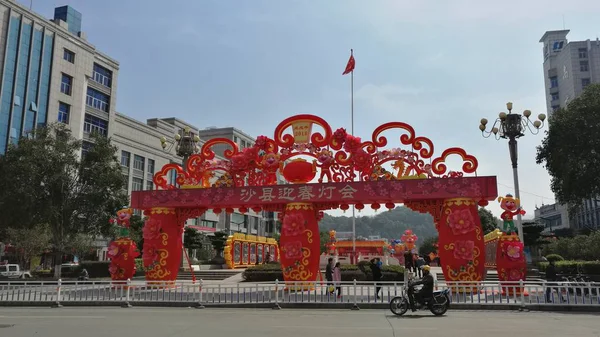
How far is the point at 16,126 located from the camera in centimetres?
3497

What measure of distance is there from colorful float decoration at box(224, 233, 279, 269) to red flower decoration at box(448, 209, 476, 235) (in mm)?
18902

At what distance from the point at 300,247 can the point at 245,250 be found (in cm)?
1867

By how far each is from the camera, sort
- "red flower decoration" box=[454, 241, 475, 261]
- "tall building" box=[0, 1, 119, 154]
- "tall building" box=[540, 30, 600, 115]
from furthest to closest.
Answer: "tall building" box=[540, 30, 600, 115] < "tall building" box=[0, 1, 119, 154] < "red flower decoration" box=[454, 241, 475, 261]

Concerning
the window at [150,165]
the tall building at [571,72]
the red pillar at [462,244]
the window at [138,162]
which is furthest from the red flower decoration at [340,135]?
the tall building at [571,72]

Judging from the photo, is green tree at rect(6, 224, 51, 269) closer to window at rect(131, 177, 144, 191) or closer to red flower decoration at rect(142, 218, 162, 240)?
red flower decoration at rect(142, 218, 162, 240)

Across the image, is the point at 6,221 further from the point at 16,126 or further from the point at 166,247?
the point at 16,126

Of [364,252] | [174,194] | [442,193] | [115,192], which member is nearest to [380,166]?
[442,193]

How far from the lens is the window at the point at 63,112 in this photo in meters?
38.6

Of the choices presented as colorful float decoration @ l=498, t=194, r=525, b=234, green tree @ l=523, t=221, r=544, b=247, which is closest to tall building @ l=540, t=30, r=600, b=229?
green tree @ l=523, t=221, r=544, b=247

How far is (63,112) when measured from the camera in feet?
128

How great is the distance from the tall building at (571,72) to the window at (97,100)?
57.0m

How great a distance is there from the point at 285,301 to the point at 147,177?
39436mm

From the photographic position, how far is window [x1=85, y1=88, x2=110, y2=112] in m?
41.9

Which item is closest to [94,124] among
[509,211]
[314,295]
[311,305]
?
[314,295]
